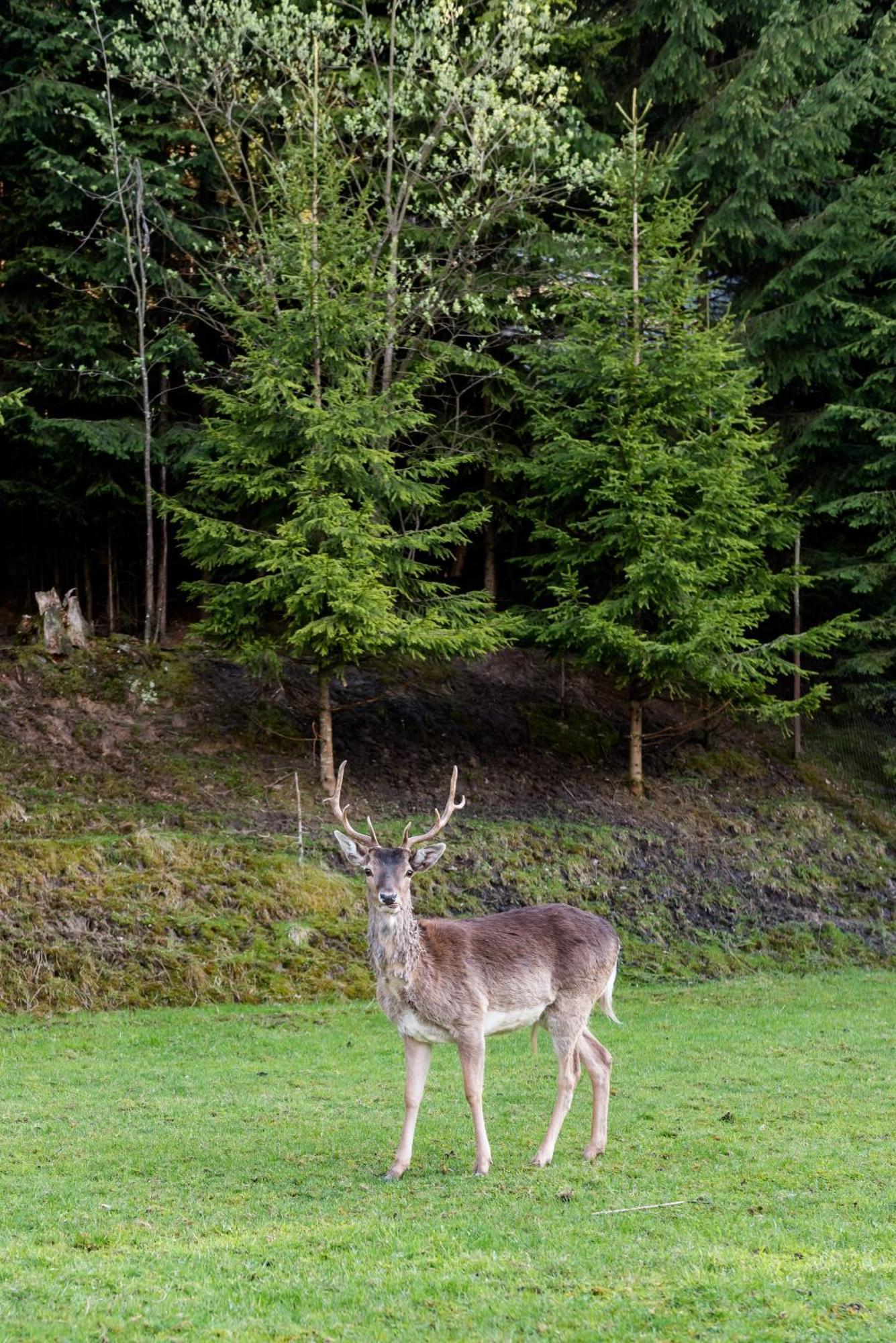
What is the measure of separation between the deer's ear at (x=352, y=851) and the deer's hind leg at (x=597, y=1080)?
1892 mm

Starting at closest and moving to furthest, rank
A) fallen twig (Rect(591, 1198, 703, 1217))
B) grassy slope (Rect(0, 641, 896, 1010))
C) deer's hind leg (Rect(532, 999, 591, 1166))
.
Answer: fallen twig (Rect(591, 1198, 703, 1217)), deer's hind leg (Rect(532, 999, 591, 1166)), grassy slope (Rect(0, 641, 896, 1010))

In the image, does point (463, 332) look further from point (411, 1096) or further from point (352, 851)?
point (411, 1096)

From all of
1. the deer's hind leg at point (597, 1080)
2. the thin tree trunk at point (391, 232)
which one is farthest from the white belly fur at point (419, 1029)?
the thin tree trunk at point (391, 232)

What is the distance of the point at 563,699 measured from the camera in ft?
78.8

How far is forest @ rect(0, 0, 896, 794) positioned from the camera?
19.2 meters

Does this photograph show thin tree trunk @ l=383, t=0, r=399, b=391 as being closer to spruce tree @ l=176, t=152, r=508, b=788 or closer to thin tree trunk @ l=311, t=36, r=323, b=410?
spruce tree @ l=176, t=152, r=508, b=788

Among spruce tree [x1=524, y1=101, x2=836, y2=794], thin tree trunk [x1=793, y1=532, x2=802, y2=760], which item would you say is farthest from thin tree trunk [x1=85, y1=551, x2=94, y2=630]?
thin tree trunk [x1=793, y1=532, x2=802, y2=760]

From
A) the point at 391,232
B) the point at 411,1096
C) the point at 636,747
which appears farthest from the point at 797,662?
the point at 411,1096

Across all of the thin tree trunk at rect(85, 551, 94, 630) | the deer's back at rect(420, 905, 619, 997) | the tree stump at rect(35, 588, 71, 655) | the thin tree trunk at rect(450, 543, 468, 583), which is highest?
the thin tree trunk at rect(450, 543, 468, 583)

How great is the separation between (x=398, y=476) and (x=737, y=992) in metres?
8.34

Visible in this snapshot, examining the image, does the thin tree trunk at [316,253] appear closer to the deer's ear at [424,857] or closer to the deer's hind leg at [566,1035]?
the deer's ear at [424,857]

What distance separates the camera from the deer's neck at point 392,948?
8500mm

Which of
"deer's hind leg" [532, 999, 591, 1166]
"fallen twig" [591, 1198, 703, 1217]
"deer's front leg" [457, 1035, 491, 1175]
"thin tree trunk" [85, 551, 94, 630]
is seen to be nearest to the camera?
"fallen twig" [591, 1198, 703, 1217]

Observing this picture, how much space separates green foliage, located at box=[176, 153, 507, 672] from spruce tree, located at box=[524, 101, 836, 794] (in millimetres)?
1957
